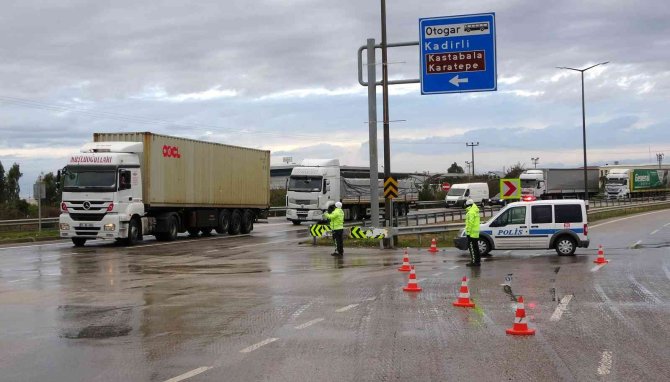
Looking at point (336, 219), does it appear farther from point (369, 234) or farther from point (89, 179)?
point (89, 179)

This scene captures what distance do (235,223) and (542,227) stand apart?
54.5 feet

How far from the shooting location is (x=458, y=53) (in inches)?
870

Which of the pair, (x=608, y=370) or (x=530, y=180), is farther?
(x=530, y=180)

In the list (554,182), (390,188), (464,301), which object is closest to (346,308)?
(464,301)

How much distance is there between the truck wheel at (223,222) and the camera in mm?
31425

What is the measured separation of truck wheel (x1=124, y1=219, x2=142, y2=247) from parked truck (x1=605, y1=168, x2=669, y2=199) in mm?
61453

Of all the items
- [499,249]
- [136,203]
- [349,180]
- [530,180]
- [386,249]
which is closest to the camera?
[499,249]

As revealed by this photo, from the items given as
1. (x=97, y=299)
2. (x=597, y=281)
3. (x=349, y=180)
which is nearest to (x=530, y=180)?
(x=349, y=180)

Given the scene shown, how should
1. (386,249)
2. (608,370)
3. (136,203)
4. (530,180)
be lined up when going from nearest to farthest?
(608,370), (386,249), (136,203), (530,180)

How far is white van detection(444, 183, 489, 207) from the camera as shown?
201ft

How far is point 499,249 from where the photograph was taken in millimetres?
20422

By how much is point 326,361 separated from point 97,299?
20.8 feet

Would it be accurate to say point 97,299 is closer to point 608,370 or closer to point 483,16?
point 608,370

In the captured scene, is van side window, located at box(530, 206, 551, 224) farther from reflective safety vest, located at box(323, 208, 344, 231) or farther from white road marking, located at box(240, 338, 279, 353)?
white road marking, located at box(240, 338, 279, 353)
